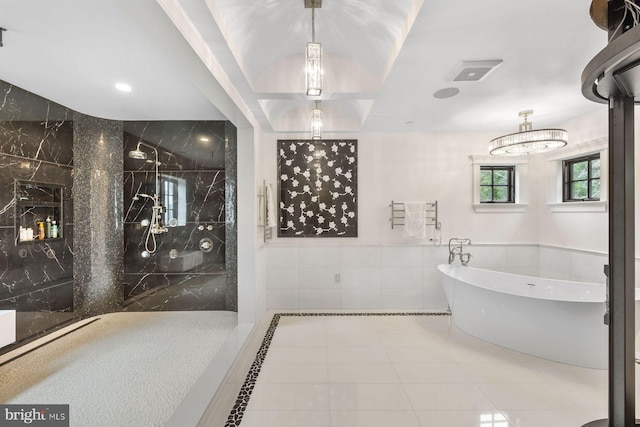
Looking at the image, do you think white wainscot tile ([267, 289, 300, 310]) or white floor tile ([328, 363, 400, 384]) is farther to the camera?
white wainscot tile ([267, 289, 300, 310])

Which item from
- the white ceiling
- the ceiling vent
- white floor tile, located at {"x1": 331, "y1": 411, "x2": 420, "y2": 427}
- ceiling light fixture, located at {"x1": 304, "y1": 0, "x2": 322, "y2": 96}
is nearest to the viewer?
ceiling light fixture, located at {"x1": 304, "y1": 0, "x2": 322, "y2": 96}

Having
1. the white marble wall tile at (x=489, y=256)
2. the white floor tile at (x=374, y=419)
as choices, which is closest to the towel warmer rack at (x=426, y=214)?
the white marble wall tile at (x=489, y=256)

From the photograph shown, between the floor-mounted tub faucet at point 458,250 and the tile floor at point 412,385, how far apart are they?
1.11 metres

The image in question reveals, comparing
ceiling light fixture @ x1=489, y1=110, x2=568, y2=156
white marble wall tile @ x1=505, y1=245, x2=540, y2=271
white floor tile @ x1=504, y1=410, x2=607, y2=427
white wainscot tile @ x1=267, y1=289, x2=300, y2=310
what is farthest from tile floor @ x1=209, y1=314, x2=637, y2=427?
ceiling light fixture @ x1=489, y1=110, x2=568, y2=156

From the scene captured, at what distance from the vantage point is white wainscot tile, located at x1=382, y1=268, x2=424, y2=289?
3961 mm

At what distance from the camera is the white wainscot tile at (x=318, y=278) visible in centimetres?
396

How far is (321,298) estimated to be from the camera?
3969 millimetres

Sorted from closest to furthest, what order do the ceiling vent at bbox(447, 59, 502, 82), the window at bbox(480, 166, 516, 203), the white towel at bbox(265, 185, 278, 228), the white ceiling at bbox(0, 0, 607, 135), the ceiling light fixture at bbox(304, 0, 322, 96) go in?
the ceiling light fixture at bbox(304, 0, 322, 96), the white ceiling at bbox(0, 0, 607, 135), the ceiling vent at bbox(447, 59, 502, 82), the white towel at bbox(265, 185, 278, 228), the window at bbox(480, 166, 516, 203)

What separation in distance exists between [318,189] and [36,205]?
3.11 m

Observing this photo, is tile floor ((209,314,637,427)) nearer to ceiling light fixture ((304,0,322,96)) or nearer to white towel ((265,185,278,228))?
white towel ((265,185,278,228))

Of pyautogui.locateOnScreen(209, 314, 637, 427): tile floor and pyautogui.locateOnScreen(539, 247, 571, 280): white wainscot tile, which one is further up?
pyautogui.locateOnScreen(539, 247, 571, 280): white wainscot tile

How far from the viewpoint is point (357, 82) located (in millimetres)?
2664

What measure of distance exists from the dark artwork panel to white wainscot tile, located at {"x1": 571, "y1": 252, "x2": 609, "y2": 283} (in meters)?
2.62

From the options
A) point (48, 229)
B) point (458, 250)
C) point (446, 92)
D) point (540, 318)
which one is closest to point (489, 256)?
point (458, 250)
